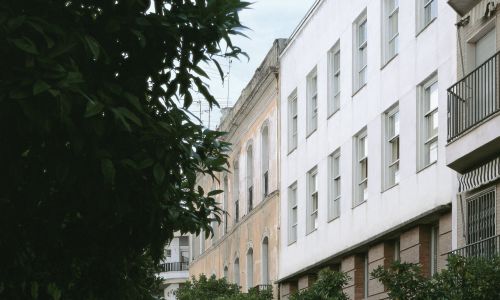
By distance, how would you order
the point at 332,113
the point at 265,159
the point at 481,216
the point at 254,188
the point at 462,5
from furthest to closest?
the point at 254,188, the point at 265,159, the point at 332,113, the point at 462,5, the point at 481,216

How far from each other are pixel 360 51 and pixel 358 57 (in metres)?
0.16

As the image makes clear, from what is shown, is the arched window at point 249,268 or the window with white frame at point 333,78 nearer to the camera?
the window with white frame at point 333,78

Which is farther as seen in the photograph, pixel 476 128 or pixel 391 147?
pixel 391 147

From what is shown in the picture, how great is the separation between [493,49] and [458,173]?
267 cm

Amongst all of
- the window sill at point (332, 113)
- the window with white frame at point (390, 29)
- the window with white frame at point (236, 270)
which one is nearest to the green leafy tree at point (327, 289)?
the window with white frame at point (390, 29)

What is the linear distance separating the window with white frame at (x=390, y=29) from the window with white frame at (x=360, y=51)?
1759mm

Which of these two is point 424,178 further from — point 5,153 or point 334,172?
point 5,153

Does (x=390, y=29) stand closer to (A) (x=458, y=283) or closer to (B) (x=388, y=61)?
(B) (x=388, y=61)

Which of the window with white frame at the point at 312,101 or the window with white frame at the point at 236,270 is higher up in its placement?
the window with white frame at the point at 312,101

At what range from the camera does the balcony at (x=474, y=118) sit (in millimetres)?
22969

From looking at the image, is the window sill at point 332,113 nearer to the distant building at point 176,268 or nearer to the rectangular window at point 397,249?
the rectangular window at point 397,249

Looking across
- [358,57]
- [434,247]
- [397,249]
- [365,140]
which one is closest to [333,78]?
[358,57]

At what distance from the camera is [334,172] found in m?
36.6

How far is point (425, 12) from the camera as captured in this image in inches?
1146
